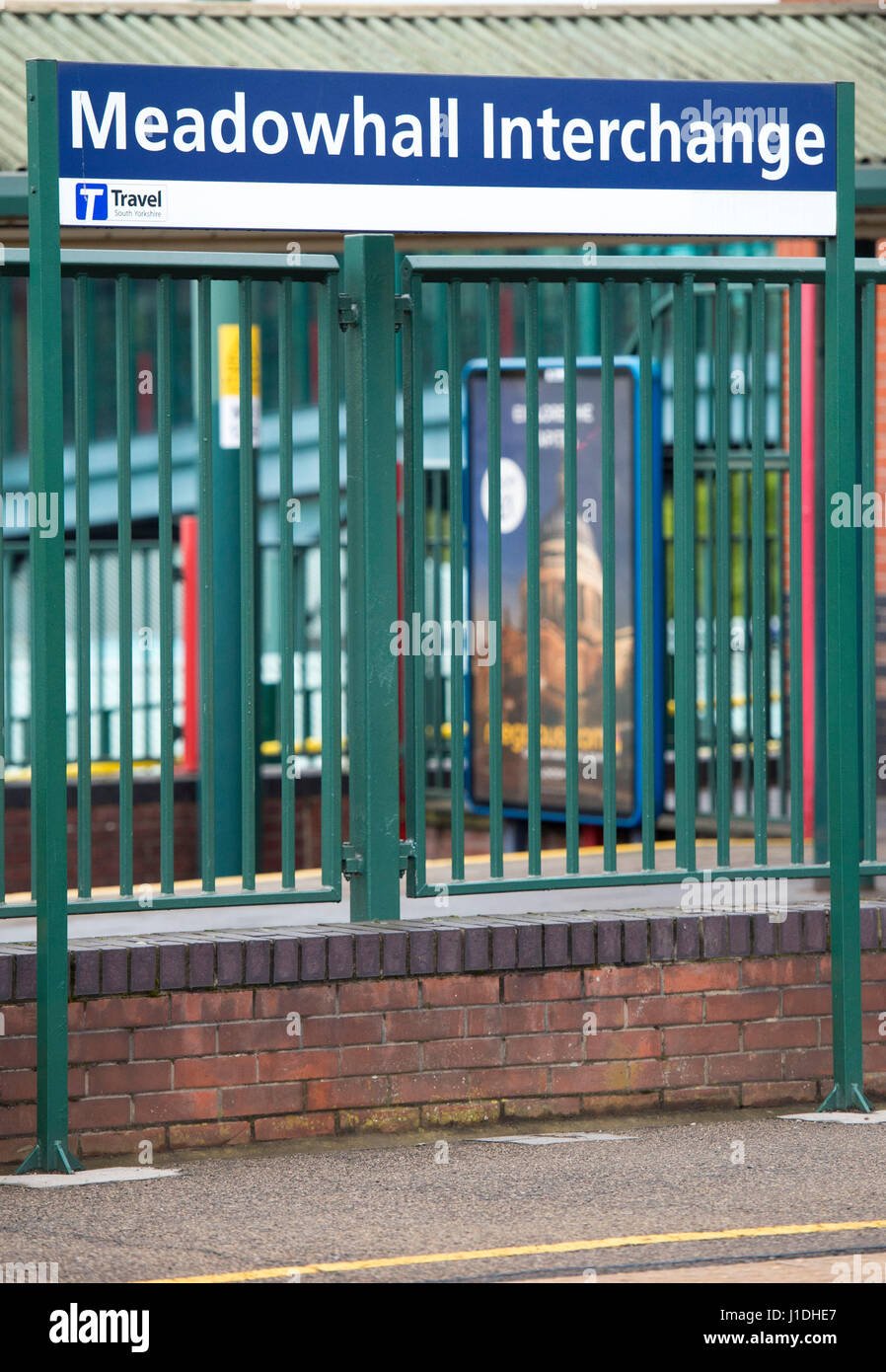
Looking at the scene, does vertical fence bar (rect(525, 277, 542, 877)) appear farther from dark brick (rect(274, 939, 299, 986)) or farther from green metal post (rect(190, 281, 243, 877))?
green metal post (rect(190, 281, 243, 877))

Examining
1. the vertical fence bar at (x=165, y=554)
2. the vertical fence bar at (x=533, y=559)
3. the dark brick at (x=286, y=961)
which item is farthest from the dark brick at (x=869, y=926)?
the vertical fence bar at (x=165, y=554)

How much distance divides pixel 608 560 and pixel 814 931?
122cm

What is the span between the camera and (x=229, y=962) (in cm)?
585

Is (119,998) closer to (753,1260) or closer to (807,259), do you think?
(753,1260)

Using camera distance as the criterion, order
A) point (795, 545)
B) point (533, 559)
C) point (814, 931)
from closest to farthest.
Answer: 1. point (533, 559)
2. point (814, 931)
3. point (795, 545)

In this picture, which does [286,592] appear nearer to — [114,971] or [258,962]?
[258,962]

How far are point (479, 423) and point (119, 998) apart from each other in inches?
Result: 211

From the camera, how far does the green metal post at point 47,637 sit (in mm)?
5469

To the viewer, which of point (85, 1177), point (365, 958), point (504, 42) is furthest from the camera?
point (504, 42)

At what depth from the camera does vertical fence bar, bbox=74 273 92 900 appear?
5.92m

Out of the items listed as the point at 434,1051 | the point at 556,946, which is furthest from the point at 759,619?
the point at 434,1051

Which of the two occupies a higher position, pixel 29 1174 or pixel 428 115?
pixel 428 115

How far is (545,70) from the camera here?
8.31m
